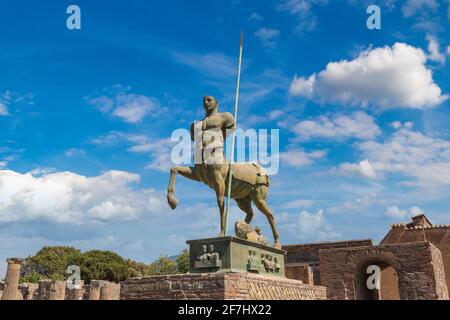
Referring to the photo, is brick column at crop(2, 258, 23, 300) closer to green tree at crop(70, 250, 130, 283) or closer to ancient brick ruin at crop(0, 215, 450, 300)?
ancient brick ruin at crop(0, 215, 450, 300)

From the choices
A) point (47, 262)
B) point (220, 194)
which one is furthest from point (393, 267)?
point (47, 262)

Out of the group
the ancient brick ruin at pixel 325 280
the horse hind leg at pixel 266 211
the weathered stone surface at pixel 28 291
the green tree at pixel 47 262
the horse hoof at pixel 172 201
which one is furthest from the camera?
the green tree at pixel 47 262

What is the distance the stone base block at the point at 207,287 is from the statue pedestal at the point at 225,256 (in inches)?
10.2

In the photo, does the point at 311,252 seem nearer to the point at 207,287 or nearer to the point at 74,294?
the point at 74,294

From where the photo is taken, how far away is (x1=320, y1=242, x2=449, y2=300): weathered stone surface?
23.0 metres

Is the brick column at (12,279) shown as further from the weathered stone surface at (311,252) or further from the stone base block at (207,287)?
the weathered stone surface at (311,252)

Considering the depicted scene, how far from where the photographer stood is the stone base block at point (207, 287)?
7461 millimetres

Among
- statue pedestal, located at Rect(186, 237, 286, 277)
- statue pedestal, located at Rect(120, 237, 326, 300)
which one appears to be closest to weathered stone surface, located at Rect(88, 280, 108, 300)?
statue pedestal, located at Rect(120, 237, 326, 300)

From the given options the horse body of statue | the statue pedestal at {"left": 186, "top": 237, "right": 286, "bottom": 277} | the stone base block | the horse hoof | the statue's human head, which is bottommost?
the stone base block

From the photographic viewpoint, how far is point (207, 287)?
7566 mm

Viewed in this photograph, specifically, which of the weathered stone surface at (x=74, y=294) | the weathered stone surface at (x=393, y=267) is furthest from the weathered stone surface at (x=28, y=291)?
the weathered stone surface at (x=393, y=267)
